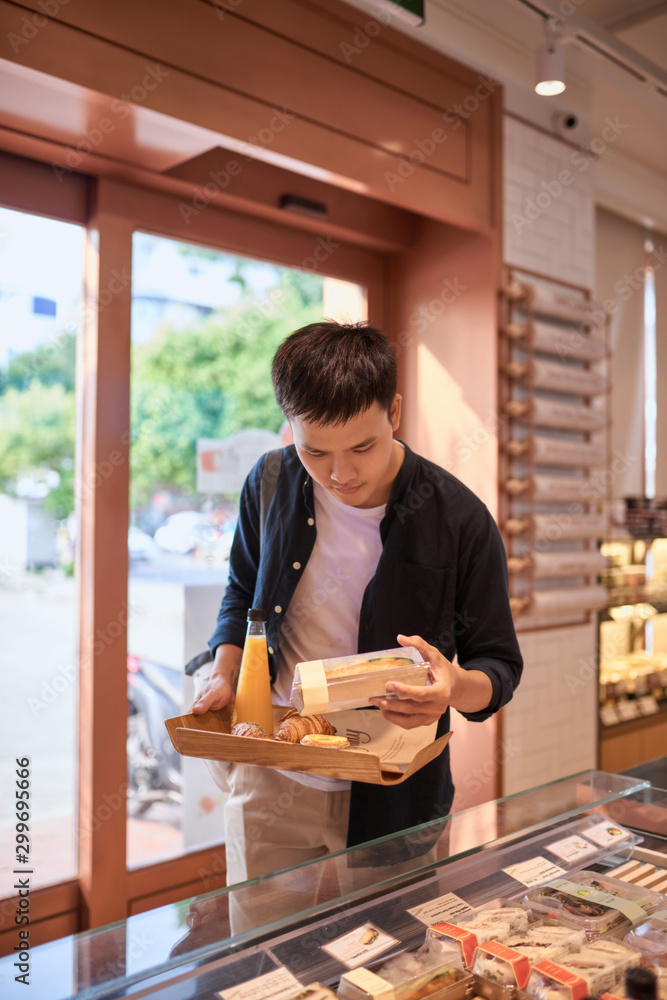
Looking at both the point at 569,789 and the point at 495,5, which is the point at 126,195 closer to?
the point at 495,5

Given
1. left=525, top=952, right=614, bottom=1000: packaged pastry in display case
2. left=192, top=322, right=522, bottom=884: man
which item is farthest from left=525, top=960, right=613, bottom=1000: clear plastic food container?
left=192, top=322, right=522, bottom=884: man

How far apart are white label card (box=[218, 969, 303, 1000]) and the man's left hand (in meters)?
0.41

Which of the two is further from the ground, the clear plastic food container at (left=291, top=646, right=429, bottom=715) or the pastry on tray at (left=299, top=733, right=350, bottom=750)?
the clear plastic food container at (left=291, top=646, right=429, bottom=715)

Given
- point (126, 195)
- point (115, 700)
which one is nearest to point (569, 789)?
point (115, 700)

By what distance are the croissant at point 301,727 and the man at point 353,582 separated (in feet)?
0.65

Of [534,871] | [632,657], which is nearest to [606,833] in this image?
[534,871]

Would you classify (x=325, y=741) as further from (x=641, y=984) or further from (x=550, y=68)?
(x=550, y=68)

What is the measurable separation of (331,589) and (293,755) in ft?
1.65

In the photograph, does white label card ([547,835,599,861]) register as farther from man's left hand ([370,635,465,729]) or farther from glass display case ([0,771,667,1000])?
man's left hand ([370,635,465,729])

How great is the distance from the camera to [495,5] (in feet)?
10.5

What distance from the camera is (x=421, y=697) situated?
1.29 m
